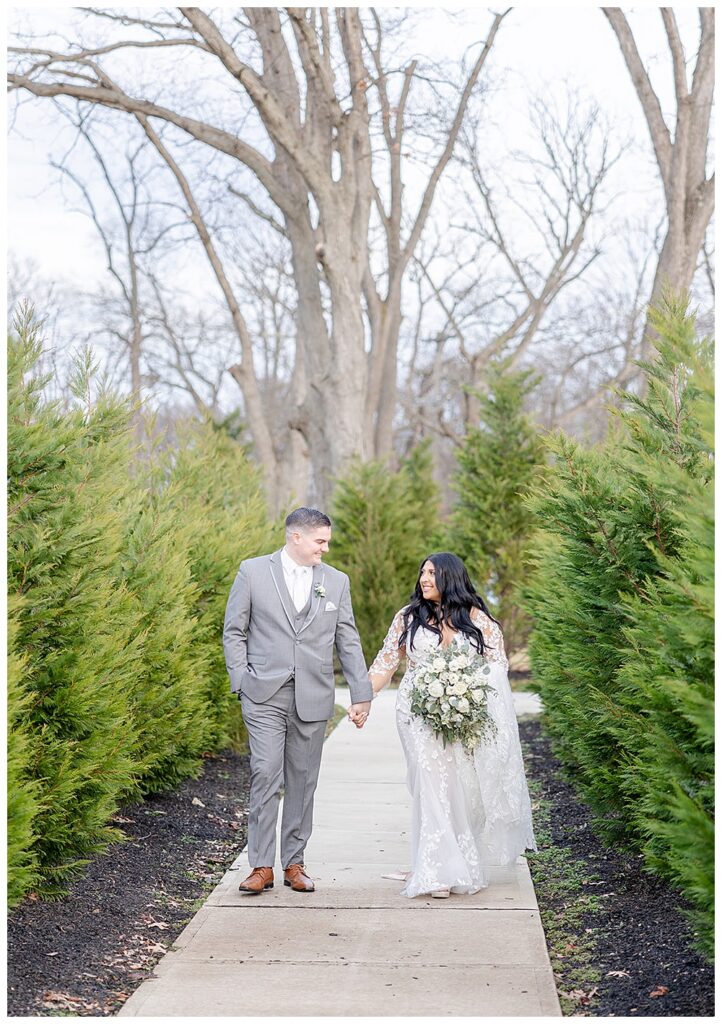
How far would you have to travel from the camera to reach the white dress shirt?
21.4 feet

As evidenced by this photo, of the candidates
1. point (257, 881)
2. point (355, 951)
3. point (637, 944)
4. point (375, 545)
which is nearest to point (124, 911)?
point (257, 881)

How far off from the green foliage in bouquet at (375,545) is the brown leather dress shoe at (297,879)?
1003cm

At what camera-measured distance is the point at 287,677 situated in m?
6.34

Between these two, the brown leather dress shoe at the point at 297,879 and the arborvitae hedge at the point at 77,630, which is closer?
the arborvitae hedge at the point at 77,630

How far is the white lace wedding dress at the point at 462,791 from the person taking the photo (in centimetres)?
625

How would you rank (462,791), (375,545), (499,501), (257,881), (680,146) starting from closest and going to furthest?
(257,881), (462,791), (680,146), (499,501), (375,545)

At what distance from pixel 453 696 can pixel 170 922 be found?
6.21 ft

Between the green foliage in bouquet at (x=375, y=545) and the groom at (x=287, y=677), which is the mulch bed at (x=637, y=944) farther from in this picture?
the green foliage in bouquet at (x=375, y=545)

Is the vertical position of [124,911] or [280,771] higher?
[280,771]

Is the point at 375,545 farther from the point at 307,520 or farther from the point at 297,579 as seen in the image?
the point at 307,520

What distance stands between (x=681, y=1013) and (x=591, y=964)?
2.57 ft

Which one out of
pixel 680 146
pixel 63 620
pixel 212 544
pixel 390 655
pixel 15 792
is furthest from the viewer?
pixel 680 146

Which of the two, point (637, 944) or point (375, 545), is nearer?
point (637, 944)

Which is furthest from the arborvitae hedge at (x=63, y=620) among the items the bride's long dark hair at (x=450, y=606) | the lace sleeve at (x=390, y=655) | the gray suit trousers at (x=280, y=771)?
the bride's long dark hair at (x=450, y=606)
